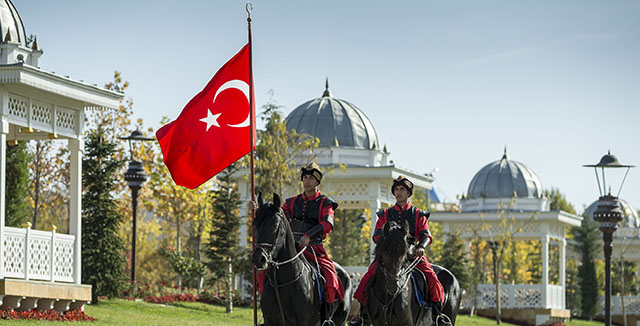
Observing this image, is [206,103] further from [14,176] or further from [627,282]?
[627,282]

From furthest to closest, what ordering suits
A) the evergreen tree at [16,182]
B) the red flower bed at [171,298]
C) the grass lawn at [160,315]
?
the evergreen tree at [16,182] < the red flower bed at [171,298] < the grass lawn at [160,315]

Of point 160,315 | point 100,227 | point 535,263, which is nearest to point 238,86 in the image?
point 160,315

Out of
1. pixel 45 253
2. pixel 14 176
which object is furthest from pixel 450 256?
pixel 45 253

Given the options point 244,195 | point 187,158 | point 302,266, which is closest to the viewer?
point 302,266

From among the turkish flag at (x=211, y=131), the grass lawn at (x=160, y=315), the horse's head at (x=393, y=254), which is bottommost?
the grass lawn at (x=160, y=315)

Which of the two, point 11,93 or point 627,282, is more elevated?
point 11,93

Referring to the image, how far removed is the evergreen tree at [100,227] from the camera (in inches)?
1030

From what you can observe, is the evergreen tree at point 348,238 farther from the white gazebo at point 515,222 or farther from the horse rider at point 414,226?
the horse rider at point 414,226

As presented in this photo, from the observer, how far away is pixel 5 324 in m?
18.5

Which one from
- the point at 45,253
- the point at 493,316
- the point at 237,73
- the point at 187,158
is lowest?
the point at 493,316

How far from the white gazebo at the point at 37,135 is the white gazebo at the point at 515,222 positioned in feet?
78.3

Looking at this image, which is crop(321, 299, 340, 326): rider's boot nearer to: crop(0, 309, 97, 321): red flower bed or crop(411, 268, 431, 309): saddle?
crop(411, 268, 431, 309): saddle

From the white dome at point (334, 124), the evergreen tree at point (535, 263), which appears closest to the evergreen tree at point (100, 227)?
the white dome at point (334, 124)

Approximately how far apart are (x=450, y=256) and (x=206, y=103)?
2705 cm
